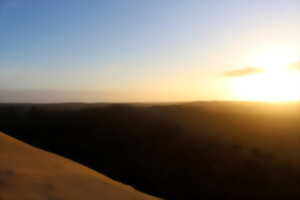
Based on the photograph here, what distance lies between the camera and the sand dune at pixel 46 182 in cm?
503

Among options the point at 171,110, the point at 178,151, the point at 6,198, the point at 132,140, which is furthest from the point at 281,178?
the point at 171,110

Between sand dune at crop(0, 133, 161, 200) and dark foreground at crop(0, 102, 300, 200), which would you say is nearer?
sand dune at crop(0, 133, 161, 200)

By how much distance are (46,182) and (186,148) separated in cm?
1306

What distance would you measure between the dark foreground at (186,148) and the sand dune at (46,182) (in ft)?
24.8

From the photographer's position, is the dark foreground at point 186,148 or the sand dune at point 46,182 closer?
the sand dune at point 46,182

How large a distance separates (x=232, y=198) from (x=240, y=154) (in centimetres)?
381

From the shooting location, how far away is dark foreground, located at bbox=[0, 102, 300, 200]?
46.6 ft

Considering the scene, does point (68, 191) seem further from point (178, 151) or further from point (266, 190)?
point (178, 151)

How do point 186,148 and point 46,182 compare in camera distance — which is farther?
point 186,148

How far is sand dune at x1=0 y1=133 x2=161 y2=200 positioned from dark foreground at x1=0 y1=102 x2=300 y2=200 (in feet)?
24.8

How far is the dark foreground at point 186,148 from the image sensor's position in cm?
1422

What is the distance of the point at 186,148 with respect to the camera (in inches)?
714

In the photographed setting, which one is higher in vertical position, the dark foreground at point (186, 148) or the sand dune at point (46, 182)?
the sand dune at point (46, 182)

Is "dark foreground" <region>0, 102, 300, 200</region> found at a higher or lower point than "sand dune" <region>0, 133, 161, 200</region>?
lower
